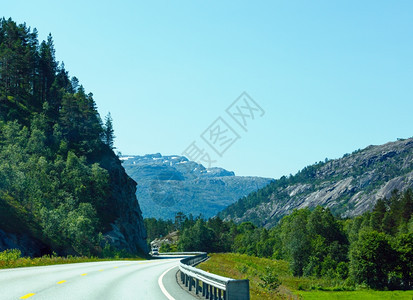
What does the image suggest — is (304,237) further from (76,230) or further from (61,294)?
(61,294)

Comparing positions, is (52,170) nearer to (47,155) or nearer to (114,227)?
(47,155)

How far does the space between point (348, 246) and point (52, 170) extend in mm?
70135

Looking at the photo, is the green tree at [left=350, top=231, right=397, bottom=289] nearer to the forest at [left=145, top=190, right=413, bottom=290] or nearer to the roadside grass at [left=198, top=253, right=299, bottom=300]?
the forest at [left=145, top=190, right=413, bottom=290]

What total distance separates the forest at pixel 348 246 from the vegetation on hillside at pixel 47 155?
1748 inches

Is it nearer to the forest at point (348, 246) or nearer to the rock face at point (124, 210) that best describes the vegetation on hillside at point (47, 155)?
the rock face at point (124, 210)

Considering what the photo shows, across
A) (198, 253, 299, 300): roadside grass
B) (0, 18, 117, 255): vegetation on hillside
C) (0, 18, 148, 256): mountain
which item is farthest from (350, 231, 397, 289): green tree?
(0, 18, 117, 255): vegetation on hillside

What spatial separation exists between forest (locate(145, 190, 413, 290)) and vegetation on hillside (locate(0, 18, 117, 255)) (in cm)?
4441

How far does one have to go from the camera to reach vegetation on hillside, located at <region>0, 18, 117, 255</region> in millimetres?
60141

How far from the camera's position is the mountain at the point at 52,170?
2301 inches

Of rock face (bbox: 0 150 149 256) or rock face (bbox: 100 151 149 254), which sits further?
rock face (bbox: 100 151 149 254)

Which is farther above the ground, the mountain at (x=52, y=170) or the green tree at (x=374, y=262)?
the mountain at (x=52, y=170)

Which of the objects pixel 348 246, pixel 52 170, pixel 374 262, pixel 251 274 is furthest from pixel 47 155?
pixel 348 246

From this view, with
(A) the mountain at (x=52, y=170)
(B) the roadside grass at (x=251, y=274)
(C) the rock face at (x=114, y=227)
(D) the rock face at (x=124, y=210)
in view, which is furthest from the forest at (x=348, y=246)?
(A) the mountain at (x=52, y=170)

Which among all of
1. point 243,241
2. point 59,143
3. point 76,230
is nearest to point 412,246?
point 76,230
